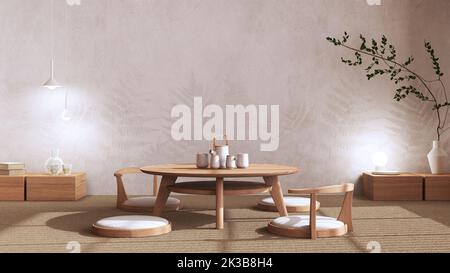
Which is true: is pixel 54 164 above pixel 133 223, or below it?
above

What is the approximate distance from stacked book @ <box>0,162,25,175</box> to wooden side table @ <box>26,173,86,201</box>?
216 millimetres

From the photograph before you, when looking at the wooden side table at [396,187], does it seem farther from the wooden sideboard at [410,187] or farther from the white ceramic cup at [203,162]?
the white ceramic cup at [203,162]

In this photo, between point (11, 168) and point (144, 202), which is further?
point (11, 168)

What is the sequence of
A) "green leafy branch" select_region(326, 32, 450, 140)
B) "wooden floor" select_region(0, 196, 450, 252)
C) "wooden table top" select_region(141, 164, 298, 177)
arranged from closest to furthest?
1. "wooden floor" select_region(0, 196, 450, 252)
2. "wooden table top" select_region(141, 164, 298, 177)
3. "green leafy branch" select_region(326, 32, 450, 140)

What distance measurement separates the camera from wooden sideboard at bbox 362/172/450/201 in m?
7.22

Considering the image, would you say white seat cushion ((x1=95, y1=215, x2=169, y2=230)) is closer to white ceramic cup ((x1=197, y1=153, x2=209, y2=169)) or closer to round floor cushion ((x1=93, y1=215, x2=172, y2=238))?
round floor cushion ((x1=93, y1=215, x2=172, y2=238))

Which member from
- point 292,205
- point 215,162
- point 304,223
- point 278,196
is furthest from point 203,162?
point 304,223

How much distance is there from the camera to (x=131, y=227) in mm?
4648

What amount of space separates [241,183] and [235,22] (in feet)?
8.95

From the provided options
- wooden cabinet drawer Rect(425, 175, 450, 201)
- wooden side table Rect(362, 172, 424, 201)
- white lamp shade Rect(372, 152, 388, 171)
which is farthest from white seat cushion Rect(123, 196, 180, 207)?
wooden cabinet drawer Rect(425, 175, 450, 201)

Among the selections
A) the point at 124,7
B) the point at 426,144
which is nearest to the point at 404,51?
the point at 426,144

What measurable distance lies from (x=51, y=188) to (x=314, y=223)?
3.79 m

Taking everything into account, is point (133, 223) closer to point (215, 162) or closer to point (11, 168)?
point (215, 162)
